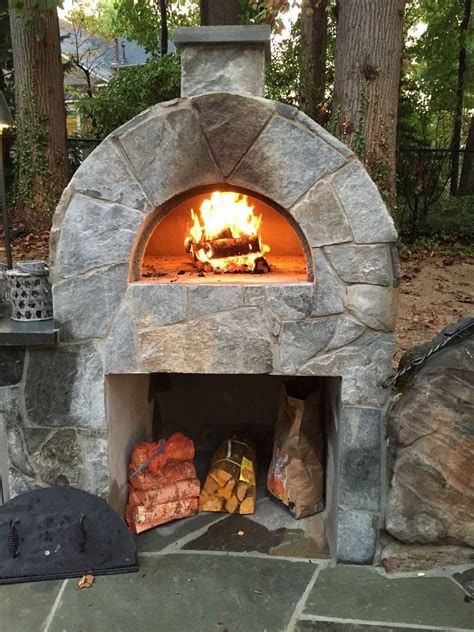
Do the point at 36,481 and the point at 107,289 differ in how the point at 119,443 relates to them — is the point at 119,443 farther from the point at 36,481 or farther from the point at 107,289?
the point at 107,289

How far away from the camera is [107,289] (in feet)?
8.57

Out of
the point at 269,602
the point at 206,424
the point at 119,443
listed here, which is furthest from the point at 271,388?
the point at 269,602

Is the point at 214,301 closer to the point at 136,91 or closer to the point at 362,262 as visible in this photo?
the point at 362,262

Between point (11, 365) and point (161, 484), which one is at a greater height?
point (11, 365)

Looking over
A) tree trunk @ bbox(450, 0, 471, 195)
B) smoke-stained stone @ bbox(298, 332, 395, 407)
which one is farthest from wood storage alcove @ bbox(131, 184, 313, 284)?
tree trunk @ bbox(450, 0, 471, 195)

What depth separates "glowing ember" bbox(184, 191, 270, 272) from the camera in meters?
3.02

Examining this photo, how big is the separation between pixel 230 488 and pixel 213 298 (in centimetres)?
133

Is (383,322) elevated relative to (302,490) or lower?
elevated

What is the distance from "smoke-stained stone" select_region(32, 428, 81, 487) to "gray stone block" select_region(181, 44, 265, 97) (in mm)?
1743

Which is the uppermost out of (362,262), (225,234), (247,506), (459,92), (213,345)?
(459,92)

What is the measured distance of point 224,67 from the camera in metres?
2.53

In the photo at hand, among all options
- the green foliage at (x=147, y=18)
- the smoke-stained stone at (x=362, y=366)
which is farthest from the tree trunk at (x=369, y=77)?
the green foliage at (x=147, y=18)

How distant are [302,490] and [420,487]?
2.60 feet

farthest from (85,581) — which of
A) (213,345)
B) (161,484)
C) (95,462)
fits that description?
(213,345)
